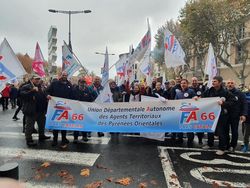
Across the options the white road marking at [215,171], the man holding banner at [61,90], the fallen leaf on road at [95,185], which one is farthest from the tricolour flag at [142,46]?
the fallen leaf on road at [95,185]

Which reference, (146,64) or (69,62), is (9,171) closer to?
(69,62)

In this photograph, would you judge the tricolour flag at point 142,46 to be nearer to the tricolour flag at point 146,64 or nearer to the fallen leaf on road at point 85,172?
the tricolour flag at point 146,64

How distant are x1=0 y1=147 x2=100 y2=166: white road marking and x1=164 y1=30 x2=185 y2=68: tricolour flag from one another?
17.3 feet

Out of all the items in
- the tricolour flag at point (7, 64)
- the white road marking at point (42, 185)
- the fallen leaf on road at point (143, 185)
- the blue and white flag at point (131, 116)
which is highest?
the tricolour flag at point (7, 64)

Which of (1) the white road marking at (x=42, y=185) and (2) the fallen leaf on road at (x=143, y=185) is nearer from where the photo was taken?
(1) the white road marking at (x=42, y=185)

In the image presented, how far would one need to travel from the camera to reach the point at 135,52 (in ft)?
39.4

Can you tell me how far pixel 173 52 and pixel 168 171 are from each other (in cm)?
608

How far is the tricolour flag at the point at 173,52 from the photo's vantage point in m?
10.9

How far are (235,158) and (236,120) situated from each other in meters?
1.12

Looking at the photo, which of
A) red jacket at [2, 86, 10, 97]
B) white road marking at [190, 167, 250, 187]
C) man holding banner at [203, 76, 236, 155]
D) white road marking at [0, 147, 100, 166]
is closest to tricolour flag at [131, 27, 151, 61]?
man holding banner at [203, 76, 236, 155]

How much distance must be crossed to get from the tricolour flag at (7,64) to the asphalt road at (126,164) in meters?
1.86

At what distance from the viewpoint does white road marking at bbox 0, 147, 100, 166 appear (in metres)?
6.50

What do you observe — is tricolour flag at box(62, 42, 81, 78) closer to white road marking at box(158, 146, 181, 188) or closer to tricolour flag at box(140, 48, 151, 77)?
tricolour flag at box(140, 48, 151, 77)

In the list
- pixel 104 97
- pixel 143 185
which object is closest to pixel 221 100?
pixel 104 97
